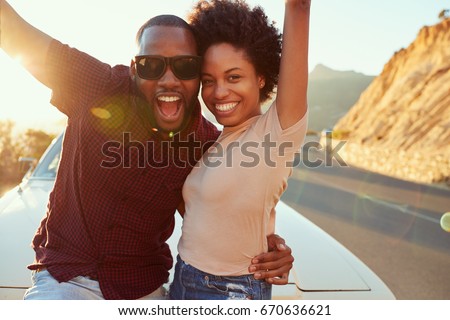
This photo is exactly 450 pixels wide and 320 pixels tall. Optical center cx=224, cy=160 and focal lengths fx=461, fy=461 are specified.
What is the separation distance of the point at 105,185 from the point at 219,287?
595mm

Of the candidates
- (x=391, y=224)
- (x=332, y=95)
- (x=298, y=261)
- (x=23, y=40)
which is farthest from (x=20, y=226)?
(x=332, y=95)

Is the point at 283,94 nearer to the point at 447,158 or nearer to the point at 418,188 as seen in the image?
the point at 418,188

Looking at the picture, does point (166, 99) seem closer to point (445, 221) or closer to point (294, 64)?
point (294, 64)

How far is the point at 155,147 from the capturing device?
1923 millimetres

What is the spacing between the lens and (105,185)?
1.81 m

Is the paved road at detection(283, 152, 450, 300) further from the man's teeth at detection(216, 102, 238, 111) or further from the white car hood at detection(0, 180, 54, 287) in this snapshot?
the white car hood at detection(0, 180, 54, 287)

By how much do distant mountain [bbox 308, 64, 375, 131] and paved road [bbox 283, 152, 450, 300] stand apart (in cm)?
6476

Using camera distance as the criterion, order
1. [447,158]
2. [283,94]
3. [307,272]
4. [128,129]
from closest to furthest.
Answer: [283,94], [128,129], [307,272], [447,158]

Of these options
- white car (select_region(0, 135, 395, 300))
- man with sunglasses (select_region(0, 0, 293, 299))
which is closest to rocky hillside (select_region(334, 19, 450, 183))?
white car (select_region(0, 135, 395, 300))

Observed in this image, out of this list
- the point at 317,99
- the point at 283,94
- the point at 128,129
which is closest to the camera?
the point at 283,94

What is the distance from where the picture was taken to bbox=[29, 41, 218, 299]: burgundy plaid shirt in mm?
1801

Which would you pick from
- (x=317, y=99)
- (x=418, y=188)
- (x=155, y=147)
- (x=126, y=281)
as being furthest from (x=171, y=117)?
(x=317, y=99)
